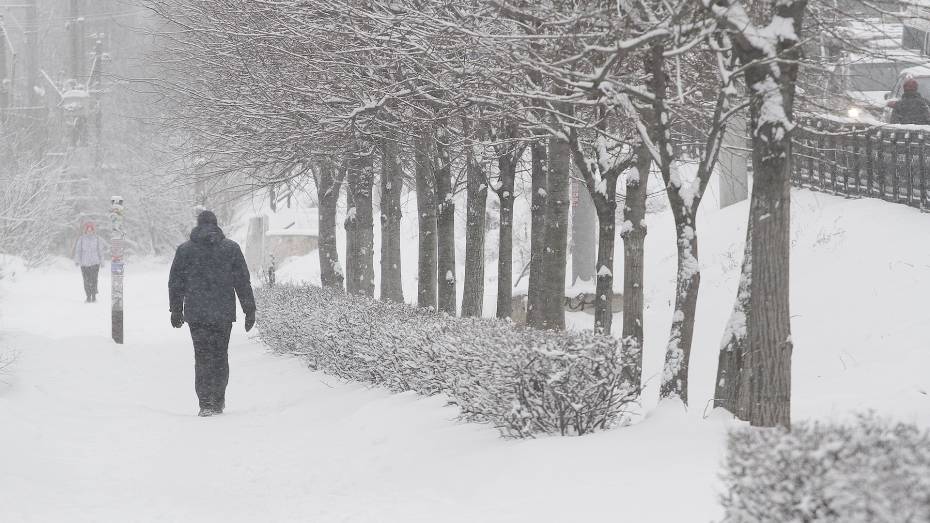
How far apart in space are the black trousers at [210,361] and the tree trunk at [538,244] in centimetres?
334

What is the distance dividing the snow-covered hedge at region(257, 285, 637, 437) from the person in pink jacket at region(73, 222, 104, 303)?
1473 centimetres

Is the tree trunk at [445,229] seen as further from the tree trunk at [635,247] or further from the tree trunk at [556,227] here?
the tree trunk at [635,247]

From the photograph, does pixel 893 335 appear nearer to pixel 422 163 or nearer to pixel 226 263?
pixel 422 163

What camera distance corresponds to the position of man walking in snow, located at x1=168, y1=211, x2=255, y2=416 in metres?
10.1

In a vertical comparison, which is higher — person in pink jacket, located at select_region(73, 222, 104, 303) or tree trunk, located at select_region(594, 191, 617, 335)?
tree trunk, located at select_region(594, 191, 617, 335)

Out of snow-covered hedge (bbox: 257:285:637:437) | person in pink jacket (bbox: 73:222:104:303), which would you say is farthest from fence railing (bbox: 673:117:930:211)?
person in pink jacket (bbox: 73:222:104:303)

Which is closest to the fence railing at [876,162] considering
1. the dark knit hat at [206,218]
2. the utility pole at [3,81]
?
the dark knit hat at [206,218]

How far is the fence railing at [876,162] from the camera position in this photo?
50.6 feet

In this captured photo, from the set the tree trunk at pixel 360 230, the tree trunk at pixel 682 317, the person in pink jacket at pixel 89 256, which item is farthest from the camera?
the person in pink jacket at pixel 89 256

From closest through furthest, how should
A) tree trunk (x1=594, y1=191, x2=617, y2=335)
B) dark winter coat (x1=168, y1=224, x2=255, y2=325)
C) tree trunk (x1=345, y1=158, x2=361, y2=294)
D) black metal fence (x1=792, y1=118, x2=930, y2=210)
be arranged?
tree trunk (x1=594, y1=191, x2=617, y2=335) → dark winter coat (x1=168, y1=224, x2=255, y2=325) → black metal fence (x1=792, y1=118, x2=930, y2=210) → tree trunk (x1=345, y1=158, x2=361, y2=294)

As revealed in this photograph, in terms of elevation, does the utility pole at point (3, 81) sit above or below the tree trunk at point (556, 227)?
above

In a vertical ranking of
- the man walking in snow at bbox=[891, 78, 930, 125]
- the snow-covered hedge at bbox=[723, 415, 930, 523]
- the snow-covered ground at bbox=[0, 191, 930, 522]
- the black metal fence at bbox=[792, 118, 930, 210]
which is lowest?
the snow-covered ground at bbox=[0, 191, 930, 522]

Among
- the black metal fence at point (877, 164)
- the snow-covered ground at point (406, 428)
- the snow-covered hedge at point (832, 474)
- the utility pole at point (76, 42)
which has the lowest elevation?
the snow-covered ground at point (406, 428)

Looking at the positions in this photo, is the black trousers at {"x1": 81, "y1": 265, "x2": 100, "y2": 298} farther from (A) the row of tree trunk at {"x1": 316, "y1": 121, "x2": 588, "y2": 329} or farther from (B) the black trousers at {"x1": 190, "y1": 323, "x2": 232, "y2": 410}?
(B) the black trousers at {"x1": 190, "y1": 323, "x2": 232, "y2": 410}
